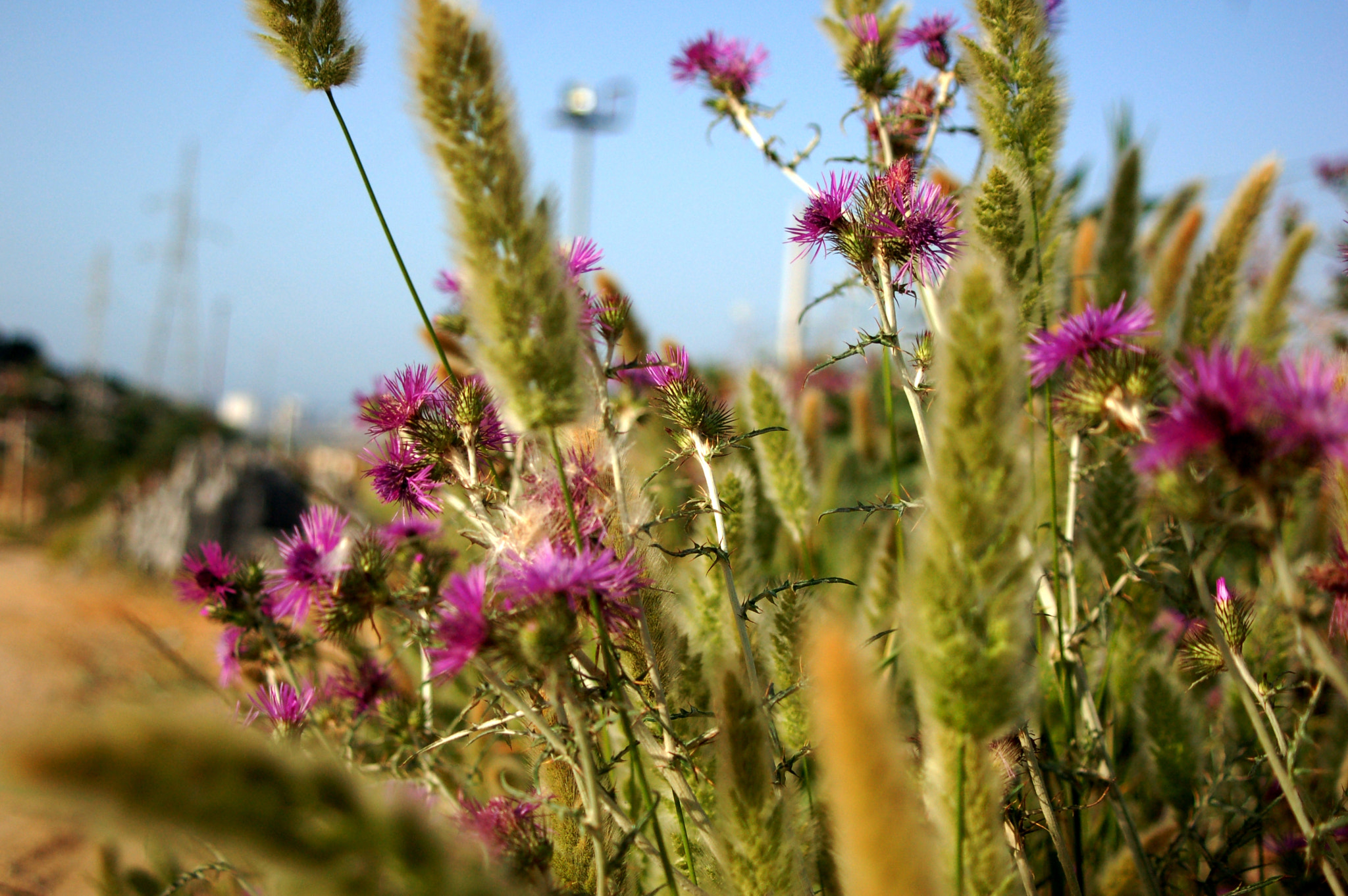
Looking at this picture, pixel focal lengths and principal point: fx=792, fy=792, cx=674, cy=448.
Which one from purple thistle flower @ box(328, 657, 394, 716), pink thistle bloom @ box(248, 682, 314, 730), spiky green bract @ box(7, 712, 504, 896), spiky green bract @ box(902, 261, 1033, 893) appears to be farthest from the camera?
purple thistle flower @ box(328, 657, 394, 716)

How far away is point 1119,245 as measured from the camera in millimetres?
2422

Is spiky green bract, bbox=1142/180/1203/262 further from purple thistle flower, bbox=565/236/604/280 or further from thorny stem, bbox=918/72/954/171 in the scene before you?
purple thistle flower, bbox=565/236/604/280

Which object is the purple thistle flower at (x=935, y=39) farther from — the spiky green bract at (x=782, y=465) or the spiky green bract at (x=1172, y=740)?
the spiky green bract at (x=1172, y=740)

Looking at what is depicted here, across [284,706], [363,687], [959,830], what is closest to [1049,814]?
[959,830]

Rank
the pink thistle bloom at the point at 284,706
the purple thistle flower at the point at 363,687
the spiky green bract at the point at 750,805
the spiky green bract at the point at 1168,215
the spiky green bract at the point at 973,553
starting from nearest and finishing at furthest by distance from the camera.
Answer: the spiky green bract at the point at 973,553, the spiky green bract at the point at 750,805, the pink thistle bloom at the point at 284,706, the purple thistle flower at the point at 363,687, the spiky green bract at the point at 1168,215

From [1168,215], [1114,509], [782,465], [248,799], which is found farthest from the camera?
[1168,215]

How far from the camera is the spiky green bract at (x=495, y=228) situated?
87 centimetres

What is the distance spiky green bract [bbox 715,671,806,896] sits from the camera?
85cm

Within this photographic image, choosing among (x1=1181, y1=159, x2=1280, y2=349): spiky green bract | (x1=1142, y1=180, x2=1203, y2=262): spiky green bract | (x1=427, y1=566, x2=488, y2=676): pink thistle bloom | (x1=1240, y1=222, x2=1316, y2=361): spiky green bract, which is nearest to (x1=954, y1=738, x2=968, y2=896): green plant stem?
(x1=427, y1=566, x2=488, y2=676): pink thistle bloom

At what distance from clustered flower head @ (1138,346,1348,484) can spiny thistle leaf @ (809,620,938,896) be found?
0.43 metres

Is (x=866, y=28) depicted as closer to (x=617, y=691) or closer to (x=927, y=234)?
(x=927, y=234)

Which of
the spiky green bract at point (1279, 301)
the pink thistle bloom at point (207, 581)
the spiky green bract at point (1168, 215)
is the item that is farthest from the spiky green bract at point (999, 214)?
the spiky green bract at point (1168, 215)

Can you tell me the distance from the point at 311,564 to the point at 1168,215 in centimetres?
453

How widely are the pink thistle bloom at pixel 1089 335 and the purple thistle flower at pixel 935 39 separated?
1.07 metres
